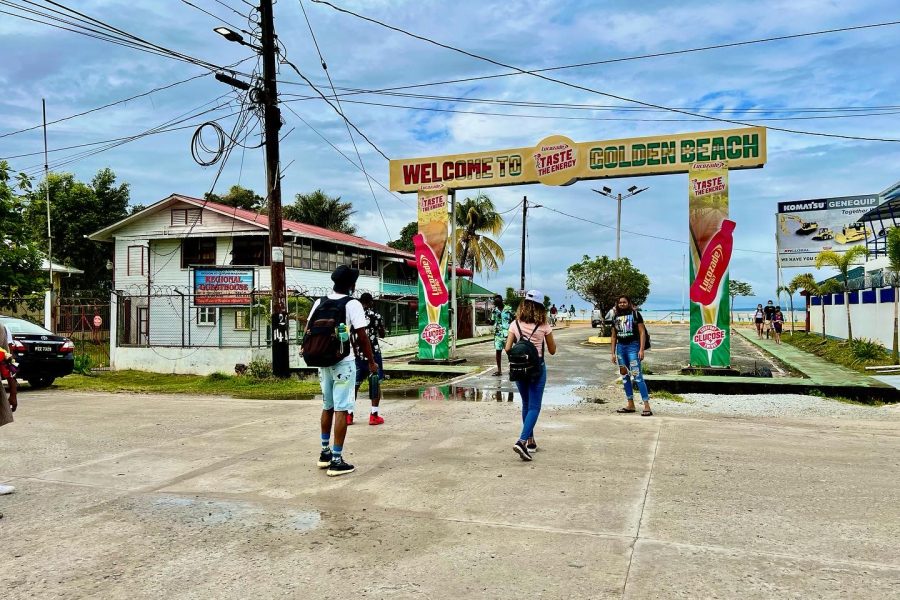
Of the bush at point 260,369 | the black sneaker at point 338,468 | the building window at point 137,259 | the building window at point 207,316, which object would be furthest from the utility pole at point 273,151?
the building window at point 137,259

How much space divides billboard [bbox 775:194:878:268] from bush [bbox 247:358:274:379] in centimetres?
3164

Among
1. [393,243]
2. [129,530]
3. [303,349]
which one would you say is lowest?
[129,530]

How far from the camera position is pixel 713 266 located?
548 inches

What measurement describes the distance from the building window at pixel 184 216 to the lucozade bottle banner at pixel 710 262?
19.7 m

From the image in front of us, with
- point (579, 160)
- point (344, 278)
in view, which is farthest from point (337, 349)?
point (579, 160)

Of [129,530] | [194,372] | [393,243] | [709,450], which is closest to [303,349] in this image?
[129,530]

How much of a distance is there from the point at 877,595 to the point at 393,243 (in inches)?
1999

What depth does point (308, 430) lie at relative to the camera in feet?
27.5

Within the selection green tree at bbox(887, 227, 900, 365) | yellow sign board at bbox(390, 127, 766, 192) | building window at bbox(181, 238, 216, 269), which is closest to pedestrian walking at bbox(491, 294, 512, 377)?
yellow sign board at bbox(390, 127, 766, 192)

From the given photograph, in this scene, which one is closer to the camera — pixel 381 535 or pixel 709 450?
pixel 381 535

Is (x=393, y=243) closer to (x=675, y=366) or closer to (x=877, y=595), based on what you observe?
(x=675, y=366)

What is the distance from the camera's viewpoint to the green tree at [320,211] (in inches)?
1613

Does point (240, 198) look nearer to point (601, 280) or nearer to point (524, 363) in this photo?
point (601, 280)

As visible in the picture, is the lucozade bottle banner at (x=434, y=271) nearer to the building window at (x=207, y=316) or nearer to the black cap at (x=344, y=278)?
the building window at (x=207, y=316)
